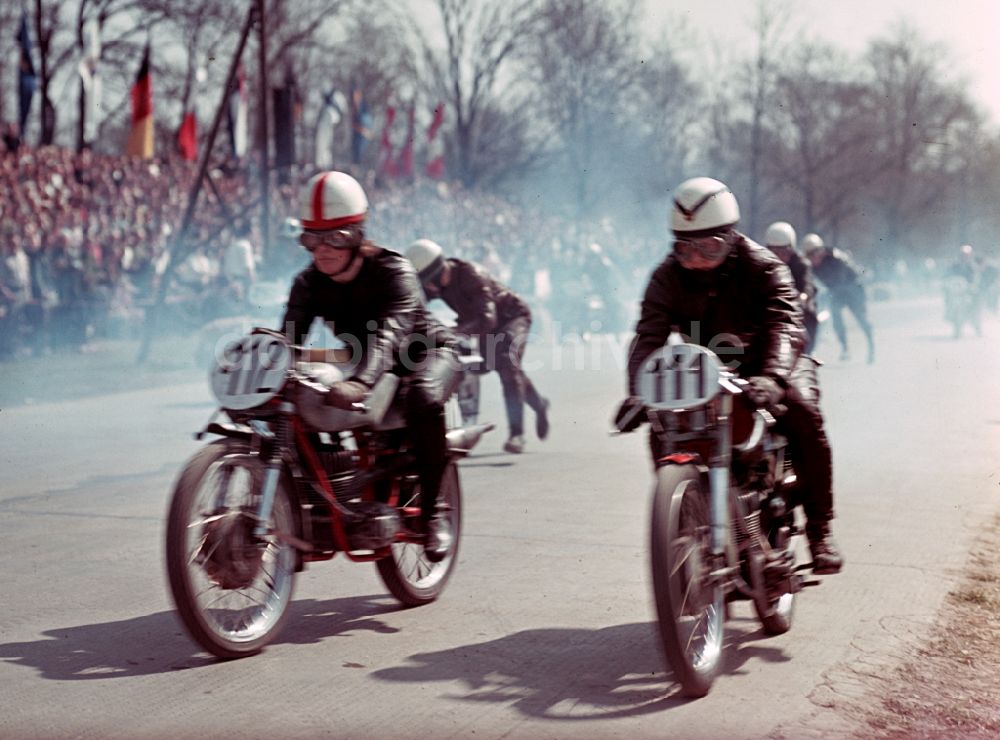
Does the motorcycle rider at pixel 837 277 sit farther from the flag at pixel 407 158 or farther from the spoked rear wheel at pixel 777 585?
the flag at pixel 407 158

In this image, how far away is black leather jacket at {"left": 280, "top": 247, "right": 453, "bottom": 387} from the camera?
5.60 metres

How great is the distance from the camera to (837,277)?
19828 mm

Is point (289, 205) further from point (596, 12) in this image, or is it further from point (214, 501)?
point (214, 501)

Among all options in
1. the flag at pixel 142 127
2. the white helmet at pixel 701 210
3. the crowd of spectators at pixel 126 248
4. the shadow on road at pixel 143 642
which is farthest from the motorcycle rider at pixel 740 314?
the flag at pixel 142 127

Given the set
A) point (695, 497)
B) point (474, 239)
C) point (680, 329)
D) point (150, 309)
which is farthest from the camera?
point (474, 239)

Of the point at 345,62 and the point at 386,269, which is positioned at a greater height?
the point at 345,62

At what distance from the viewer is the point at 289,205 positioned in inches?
1082

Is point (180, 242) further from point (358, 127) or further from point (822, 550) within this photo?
point (822, 550)

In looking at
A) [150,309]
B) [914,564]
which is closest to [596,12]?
[150,309]

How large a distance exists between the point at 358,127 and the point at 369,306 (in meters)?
28.4

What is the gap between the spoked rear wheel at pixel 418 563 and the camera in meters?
5.90

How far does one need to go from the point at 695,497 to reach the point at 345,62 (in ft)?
143

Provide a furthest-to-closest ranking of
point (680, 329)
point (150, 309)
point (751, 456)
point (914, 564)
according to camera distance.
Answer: point (150, 309) → point (914, 564) → point (680, 329) → point (751, 456)

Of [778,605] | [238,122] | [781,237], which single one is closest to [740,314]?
[778,605]
